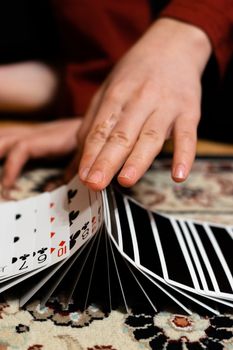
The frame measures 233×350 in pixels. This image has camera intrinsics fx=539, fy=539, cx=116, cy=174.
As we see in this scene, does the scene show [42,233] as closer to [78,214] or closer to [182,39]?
[78,214]

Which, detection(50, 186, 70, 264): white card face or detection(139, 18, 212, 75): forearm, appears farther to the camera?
detection(139, 18, 212, 75): forearm

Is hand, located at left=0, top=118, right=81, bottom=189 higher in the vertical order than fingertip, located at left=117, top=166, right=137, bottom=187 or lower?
higher

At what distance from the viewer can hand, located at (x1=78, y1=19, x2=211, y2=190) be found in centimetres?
71

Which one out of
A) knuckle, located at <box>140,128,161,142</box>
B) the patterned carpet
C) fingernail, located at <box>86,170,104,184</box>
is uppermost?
knuckle, located at <box>140,128,161,142</box>

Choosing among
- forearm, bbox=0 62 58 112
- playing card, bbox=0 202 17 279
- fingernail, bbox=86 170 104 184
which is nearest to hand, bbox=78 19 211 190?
fingernail, bbox=86 170 104 184

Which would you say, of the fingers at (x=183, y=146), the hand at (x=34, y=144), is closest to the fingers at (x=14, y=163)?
the hand at (x=34, y=144)

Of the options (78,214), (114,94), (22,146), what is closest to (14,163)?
(22,146)

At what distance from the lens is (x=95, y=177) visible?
2.19 feet

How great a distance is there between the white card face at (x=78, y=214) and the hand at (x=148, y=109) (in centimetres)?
3

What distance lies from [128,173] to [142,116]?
5.9 inches

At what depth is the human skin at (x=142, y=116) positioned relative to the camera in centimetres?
72

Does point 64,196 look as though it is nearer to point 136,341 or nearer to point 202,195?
point 136,341

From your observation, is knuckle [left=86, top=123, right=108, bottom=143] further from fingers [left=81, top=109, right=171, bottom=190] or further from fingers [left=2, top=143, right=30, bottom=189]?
fingers [left=2, top=143, right=30, bottom=189]

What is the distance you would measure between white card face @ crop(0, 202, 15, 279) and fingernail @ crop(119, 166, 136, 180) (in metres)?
0.16
